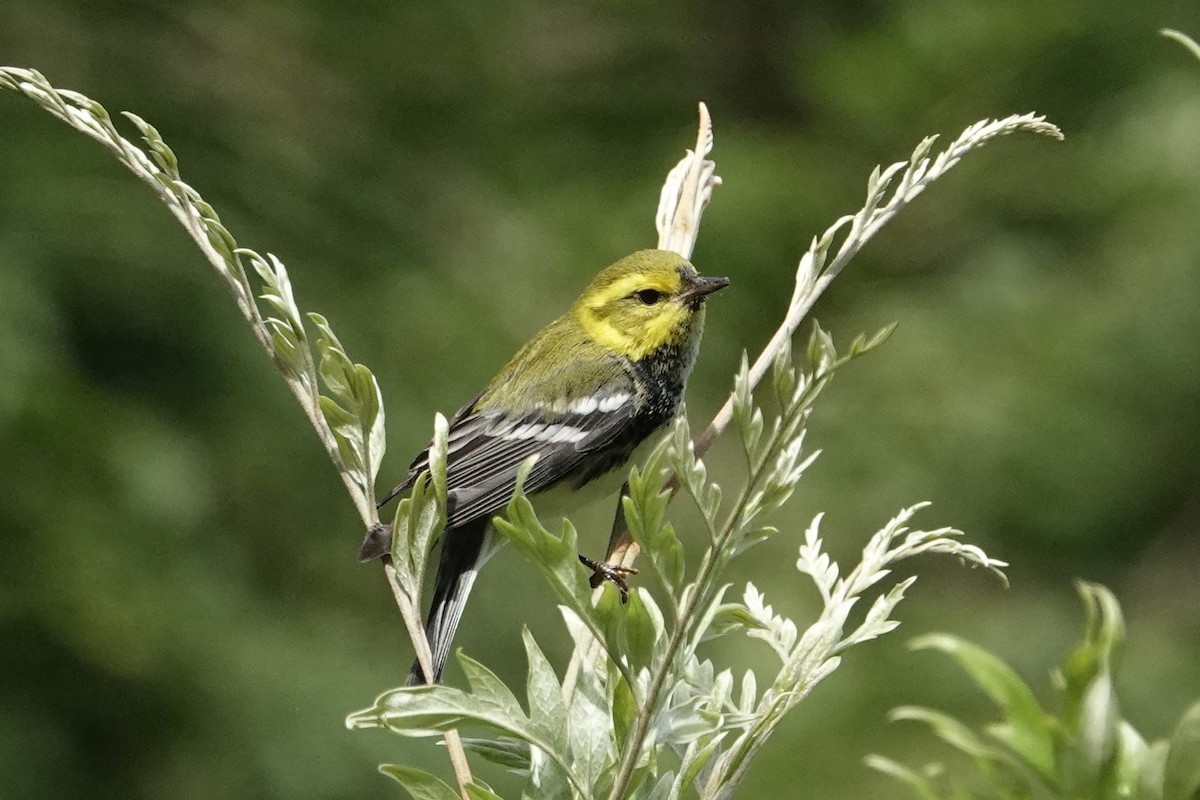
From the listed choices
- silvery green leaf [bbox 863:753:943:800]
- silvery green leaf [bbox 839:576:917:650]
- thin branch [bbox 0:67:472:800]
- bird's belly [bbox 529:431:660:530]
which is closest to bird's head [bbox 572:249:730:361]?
bird's belly [bbox 529:431:660:530]

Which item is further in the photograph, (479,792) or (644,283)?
(644,283)

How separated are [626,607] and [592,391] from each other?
1.60 metres

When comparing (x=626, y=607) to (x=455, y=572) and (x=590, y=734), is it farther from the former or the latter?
(x=455, y=572)

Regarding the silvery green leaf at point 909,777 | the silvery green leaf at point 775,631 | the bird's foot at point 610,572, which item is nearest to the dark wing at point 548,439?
the bird's foot at point 610,572

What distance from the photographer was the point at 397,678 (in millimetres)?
3994

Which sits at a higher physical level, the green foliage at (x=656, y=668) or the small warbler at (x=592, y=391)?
the green foliage at (x=656, y=668)

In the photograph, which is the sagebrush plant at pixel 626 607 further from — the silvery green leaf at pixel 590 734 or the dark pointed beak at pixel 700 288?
the dark pointed beak at pixel 700 288

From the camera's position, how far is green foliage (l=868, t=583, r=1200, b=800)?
18.2 inches

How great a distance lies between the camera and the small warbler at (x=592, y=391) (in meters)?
2.17

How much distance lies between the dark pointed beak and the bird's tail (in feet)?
1.90

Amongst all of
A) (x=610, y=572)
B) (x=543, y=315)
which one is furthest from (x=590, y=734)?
(x=543, y=315)

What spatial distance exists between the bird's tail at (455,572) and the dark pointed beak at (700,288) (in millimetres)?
580

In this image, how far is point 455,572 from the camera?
1834 mm

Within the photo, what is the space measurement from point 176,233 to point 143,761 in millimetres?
1344
